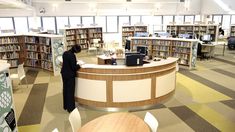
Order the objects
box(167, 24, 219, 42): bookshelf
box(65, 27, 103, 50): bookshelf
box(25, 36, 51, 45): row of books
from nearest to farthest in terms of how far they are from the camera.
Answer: box(25, 36, 51, 45): row of books, box(65, 27, 103, 50): bookshelf, box(167, 24, 219, 42): bookshelf

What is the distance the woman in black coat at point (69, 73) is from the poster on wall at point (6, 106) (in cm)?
152

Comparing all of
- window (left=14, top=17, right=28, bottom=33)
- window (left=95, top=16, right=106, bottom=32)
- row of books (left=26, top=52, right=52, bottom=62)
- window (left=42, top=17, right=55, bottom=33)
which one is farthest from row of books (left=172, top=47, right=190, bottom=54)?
window (left=14, top=17, right=28, bottom=33)

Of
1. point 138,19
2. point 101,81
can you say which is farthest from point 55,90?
point 138,19

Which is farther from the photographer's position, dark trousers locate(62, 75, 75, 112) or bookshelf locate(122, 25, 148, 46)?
bookshelf locate(122, 25, 148, 46)

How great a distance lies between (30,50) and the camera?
375 inches

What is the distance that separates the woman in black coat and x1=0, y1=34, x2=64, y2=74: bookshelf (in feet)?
12.1

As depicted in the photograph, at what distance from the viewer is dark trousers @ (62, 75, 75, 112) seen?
5082 millimetres

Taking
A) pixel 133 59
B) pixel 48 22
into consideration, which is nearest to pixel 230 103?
pixel 133 59

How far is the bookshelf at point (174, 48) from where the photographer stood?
361 inches

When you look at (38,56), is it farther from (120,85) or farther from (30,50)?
(120,85)

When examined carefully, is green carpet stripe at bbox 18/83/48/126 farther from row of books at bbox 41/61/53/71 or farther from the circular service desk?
row of books at bbox 41/61/53/71

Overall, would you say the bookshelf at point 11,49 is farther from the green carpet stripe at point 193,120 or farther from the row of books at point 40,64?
the green carpet stripe at point 193,120

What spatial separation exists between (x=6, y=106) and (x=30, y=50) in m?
6.56

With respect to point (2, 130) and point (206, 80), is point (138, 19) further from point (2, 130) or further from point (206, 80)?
point (2, 130)
